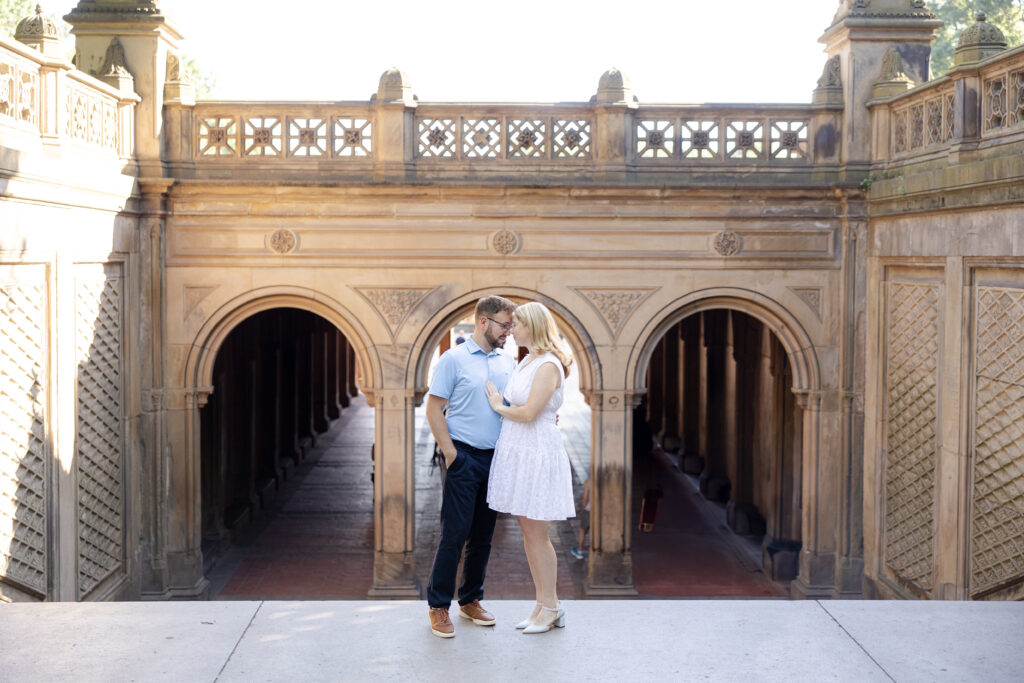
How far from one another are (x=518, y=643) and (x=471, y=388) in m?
1.16

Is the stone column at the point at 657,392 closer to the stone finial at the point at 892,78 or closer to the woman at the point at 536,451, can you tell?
the stone finial at the point at 892,78

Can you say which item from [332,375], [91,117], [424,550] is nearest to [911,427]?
[424,550]

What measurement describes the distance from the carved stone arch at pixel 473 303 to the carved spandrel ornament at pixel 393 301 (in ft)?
0.82

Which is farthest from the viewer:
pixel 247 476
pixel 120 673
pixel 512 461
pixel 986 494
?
pixel 247 476

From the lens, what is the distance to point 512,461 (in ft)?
16.5

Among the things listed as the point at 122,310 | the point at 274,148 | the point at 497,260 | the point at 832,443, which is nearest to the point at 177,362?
the point at 122,310

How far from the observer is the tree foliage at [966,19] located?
26.1 metres

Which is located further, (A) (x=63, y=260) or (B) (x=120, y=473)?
(B) (x=120, y=473)

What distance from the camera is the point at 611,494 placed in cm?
1198

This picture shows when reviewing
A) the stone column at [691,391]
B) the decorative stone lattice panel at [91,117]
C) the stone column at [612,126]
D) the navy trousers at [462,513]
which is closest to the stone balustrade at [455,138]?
the stone column at [612,126]

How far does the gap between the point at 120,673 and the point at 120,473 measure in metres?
6.78

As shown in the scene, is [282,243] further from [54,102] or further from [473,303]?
[54,102]

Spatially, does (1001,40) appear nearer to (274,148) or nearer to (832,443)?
(832,443)

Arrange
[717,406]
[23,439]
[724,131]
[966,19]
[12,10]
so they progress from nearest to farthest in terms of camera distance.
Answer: [23,439] → [724,131] → [717,406] → [12,10] → [966,19]
